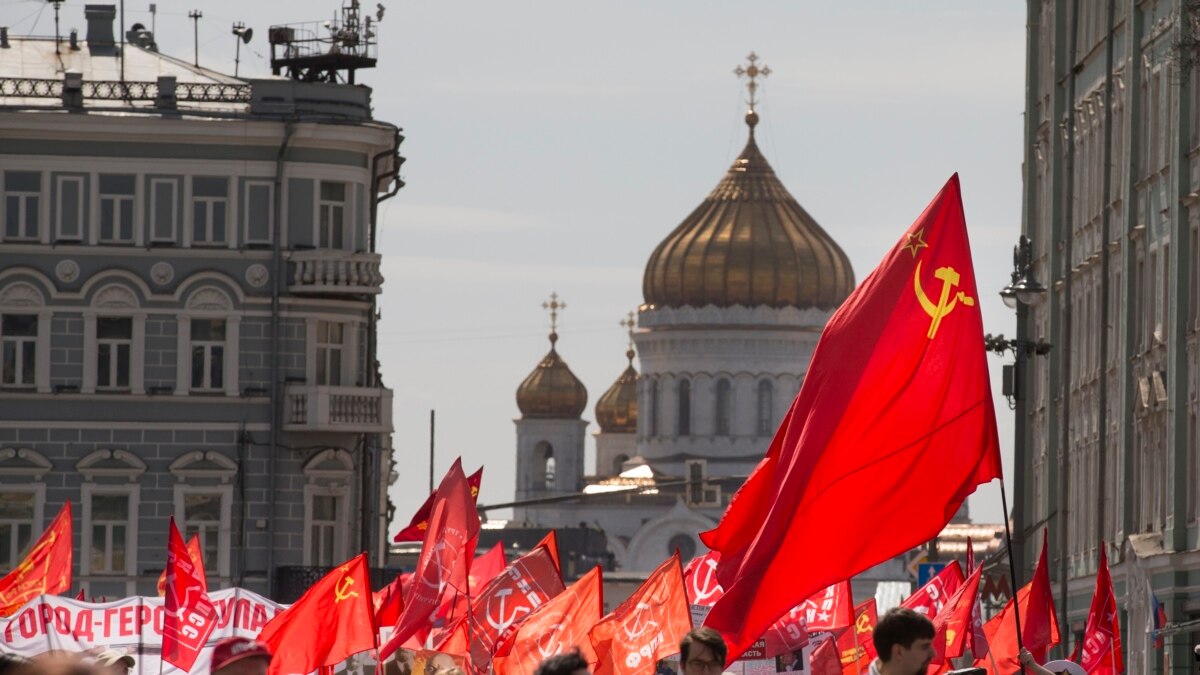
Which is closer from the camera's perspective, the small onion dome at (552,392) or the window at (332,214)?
the window at (332,214)

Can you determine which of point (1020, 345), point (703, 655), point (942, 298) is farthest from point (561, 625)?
point (703, 655)

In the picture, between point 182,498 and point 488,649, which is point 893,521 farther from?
point 182,498

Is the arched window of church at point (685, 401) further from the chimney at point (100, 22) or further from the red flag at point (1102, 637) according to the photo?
the red flag at point (1102, 637)

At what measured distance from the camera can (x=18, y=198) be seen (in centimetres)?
5097

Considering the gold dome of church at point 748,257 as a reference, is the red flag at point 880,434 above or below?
below

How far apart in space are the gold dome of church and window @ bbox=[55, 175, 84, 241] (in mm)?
90911

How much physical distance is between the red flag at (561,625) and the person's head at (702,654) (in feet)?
36.1

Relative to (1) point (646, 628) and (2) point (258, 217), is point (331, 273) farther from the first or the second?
(1) point (646, 628)

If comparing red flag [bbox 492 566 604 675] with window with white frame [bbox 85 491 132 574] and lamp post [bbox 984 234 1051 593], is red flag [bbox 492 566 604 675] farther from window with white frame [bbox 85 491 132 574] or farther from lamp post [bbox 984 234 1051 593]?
window with white frame [bbox 85 491 132 574]

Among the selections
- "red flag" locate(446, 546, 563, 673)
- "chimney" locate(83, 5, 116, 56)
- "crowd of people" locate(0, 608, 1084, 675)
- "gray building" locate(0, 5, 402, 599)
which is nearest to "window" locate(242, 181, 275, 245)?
"gray building" locate(0, 5, 402, 599)

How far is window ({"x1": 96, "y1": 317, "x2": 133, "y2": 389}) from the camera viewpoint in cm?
5134

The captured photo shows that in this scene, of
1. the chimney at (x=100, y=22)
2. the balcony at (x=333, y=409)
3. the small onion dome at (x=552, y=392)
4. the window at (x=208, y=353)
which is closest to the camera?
the balcony at (x=333, y=409)

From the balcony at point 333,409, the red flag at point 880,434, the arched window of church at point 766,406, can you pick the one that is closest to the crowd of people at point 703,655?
the red flag at point 880,434

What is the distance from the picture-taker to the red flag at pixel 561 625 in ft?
72.7
